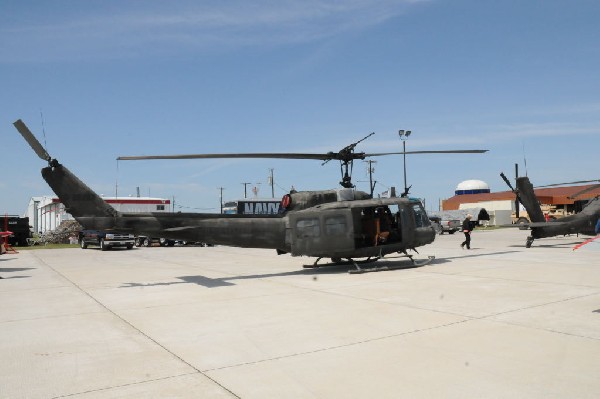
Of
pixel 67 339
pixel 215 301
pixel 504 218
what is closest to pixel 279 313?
pixel 215 301

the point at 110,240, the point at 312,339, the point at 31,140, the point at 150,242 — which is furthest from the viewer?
the point at 150,242

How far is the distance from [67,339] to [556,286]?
940cm

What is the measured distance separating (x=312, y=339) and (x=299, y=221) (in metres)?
7.36

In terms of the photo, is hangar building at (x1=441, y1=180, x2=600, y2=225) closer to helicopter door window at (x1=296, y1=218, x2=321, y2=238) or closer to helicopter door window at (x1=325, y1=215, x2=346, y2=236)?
helicopter door window at (x1=325, y1=215, x2=346, y2=236)

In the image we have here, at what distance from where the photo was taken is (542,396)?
402cm

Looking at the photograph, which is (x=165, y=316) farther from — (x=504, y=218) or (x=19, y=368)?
(x=504, y=218)

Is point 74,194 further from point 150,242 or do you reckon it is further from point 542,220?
point 150,242

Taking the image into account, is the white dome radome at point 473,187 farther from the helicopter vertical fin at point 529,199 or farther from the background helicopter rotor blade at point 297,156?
the background helicopter rotor blade at point 297,156

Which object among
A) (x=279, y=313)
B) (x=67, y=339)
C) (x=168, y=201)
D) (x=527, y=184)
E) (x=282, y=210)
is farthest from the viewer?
(x=168, y=201)

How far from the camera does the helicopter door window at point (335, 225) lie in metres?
13.3

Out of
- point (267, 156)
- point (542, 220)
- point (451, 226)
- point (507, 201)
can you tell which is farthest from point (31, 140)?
point (507, 201)

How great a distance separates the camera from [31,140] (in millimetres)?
11312

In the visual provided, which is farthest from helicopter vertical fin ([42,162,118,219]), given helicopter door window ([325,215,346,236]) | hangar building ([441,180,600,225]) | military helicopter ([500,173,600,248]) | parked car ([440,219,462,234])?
hangar building ([441,180,600,225])

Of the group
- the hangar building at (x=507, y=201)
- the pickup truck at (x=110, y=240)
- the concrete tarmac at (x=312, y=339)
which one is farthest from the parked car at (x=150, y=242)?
the hangar building at (x=507, y=201)
